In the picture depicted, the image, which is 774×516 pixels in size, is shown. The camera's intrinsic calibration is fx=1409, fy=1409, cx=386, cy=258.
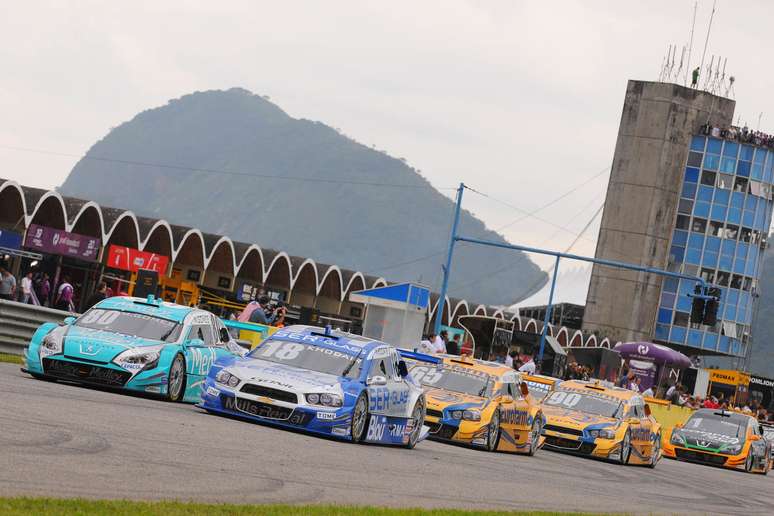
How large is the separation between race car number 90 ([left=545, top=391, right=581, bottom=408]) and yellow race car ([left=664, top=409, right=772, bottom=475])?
8121 mm

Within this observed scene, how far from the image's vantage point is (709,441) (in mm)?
35125

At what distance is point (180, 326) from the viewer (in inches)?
810

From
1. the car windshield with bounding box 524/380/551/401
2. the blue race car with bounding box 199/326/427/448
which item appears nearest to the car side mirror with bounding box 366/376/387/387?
the blue race car with bounding box 199/326/427/448

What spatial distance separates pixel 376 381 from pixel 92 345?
3.99 meters

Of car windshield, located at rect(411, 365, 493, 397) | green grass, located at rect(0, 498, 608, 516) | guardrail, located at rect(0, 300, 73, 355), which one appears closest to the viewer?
green grass, located at rect(0, 498, 608, 516)

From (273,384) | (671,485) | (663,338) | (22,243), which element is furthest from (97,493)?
(663,338)

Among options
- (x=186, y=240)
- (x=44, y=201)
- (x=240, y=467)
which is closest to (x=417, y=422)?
(x=240, y=467)

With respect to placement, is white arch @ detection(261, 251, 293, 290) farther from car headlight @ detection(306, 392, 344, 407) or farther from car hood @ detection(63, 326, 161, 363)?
car headlight @ detection(306, 392, 344, 407)

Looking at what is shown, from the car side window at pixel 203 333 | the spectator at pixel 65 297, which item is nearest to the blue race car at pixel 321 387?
the car side window at pixel 203 333

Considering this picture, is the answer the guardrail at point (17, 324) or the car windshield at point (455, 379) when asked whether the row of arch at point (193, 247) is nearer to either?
the guardrail at point (17, 324)

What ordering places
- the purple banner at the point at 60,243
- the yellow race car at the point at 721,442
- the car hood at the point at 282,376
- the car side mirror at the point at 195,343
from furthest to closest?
1. the purple banner at the point at 60,243
2. the yellow race car at the point at 721,442
3. the car side mirror at the point at 195,343
4. the car hood at the point at 282,376

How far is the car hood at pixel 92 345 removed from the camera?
19094 millimetres

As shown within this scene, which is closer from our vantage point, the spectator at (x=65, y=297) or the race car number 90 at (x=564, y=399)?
→ the race car number 90 at (x=564, y=399)

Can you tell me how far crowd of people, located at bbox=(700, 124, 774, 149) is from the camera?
359 feet
